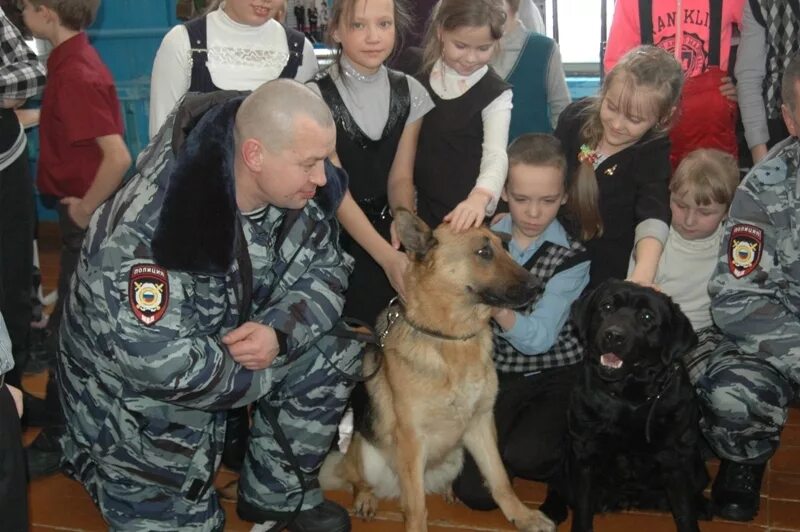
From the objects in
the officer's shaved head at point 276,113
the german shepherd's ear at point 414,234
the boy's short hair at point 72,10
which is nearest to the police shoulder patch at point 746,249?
the german shepherd's ear at point 414,234

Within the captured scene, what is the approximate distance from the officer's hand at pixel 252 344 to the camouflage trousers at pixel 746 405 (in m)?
1.40

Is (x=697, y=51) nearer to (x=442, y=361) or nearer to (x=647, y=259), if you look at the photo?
(x=647, y=259)

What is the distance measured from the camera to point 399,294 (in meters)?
2.91

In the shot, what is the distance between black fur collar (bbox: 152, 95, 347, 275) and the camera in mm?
2236

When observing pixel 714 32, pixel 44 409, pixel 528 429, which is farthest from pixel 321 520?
pixel 714 32

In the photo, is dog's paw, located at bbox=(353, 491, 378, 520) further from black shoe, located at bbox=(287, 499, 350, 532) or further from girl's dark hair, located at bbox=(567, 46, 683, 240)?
girl's dark hair, located at bbox=(567, 46, 683, 240)

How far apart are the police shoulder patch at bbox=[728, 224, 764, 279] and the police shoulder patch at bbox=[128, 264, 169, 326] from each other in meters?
1.73

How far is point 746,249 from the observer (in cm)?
282

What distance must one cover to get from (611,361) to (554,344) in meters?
0.50

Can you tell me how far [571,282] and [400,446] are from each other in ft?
2.54

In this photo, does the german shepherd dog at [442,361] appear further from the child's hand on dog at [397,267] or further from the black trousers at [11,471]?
the black trousers at [11,471]

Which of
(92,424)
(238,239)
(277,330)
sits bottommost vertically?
(92,424)

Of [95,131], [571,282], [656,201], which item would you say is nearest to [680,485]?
[571,282]

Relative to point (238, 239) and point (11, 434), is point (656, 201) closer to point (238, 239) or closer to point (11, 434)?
point (238, 239)
